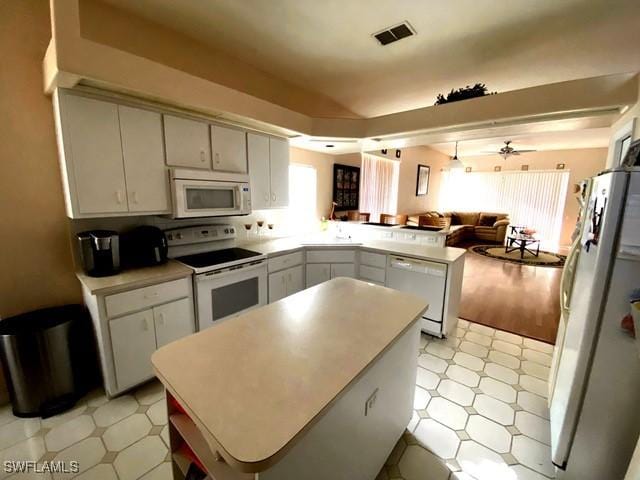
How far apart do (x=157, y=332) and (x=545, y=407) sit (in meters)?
2.94

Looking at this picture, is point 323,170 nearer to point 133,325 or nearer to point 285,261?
point 285,261

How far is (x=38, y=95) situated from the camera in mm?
1845

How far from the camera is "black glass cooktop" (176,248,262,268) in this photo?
2.34 metres

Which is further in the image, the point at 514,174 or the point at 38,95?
the point at 514,174

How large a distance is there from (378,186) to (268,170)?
3.12 meters

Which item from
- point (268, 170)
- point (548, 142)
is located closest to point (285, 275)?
point (268, 170)

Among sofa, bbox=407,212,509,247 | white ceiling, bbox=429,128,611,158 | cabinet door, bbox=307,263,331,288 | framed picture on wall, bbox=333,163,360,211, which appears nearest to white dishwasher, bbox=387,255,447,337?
cabinet door, bbox=307,263,331,288

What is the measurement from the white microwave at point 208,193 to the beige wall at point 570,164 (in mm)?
8480

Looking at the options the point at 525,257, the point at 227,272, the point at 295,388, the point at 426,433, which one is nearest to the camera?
the point at 295,388

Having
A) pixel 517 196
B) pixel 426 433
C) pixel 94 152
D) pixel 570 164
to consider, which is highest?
pixel 570 164

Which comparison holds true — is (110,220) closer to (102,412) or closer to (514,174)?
(102,412)

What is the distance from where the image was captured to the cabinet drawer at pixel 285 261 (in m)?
2.85

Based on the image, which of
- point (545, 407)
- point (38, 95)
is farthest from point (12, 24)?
point (545, 407)

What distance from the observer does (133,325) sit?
6.23 feet
